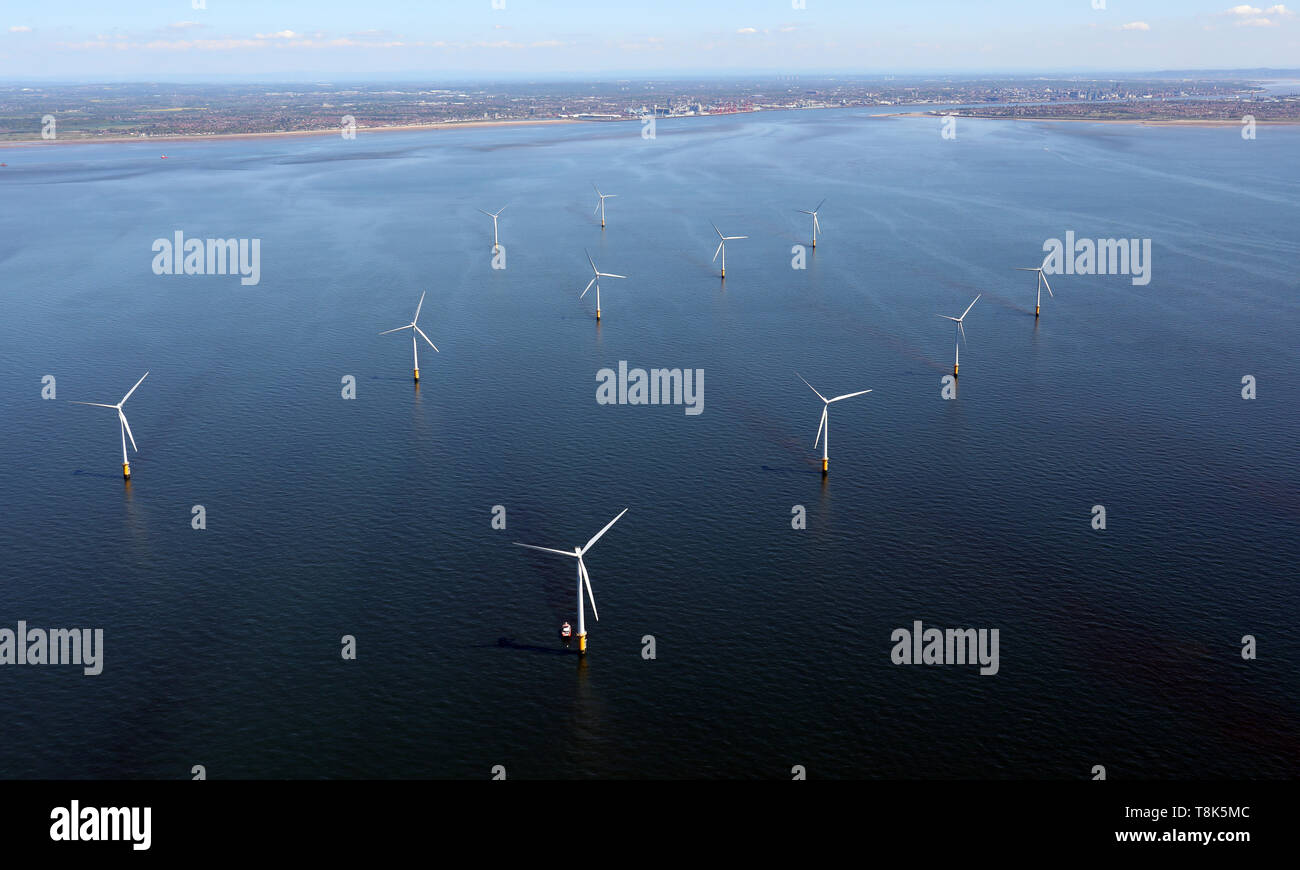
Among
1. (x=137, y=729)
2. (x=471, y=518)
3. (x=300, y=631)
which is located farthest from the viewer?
(x=471, y=518)

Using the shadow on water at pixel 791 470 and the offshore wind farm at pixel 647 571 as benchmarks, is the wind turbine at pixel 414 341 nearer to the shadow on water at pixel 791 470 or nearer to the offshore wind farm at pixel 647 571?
the offshore wind farm at pixel 647 571

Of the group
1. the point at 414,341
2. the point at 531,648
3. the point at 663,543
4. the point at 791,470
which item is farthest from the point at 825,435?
the point at 414,341

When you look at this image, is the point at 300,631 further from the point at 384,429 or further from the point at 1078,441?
→ the point at 1078,441

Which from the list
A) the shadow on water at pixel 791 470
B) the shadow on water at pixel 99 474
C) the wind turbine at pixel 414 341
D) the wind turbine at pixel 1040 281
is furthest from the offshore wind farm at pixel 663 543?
the wind turbine at pixel 1040 281

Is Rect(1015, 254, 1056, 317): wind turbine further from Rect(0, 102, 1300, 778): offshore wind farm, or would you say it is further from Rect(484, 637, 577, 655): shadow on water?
Rect(484, 637, 577, 655): shadow on water

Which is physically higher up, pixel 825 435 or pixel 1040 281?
pixel 1040 281

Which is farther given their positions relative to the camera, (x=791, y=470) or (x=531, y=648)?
(x=791, y=470)

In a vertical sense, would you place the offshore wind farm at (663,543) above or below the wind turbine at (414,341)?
below

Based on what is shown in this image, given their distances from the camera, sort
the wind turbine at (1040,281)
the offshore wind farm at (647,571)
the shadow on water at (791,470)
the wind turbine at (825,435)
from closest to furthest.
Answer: the offshore wind farm at (647,571) → the wind turbine at (825,435) → the shadow on water at (791,470) → the wind turbine at (1040,281)

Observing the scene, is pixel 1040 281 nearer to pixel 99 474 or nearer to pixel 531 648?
pixel 531 648
